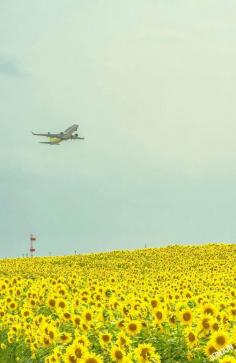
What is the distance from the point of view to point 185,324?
29.5ft

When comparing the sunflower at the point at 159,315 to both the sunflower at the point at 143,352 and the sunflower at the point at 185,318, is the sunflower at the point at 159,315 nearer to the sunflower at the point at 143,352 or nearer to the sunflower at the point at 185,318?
the sunflower at the point at 185,318

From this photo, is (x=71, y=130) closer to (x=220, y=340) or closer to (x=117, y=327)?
(x=117, y=327)

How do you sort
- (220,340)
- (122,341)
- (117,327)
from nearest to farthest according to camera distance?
(220,340), (122,341), (117,327)

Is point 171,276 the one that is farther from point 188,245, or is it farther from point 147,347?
point 188,245

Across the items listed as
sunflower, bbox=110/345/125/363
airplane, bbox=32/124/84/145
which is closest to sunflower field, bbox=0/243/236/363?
sunflower, bbox=110/345/125/363

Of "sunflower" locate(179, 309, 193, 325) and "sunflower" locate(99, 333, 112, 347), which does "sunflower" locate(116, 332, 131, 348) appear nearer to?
"sunflower" locate(99, 333, 112, 347)

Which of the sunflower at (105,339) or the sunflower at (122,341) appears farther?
the sunflower at (105,339)

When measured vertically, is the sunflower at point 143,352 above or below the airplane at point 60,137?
below

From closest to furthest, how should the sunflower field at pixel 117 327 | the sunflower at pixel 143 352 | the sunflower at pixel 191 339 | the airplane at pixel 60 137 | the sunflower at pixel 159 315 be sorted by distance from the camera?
the sunflower at pixel 143 352 → the sunflower field at pixel 117 327 → the sunflower at pixel 191 339 → the sunflower at pixel 159 315 → the airplane at pixel 60 137

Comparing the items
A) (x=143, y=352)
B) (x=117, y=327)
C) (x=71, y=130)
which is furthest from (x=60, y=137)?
(x=143, y=352)

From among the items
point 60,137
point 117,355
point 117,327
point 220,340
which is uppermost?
point 60,137

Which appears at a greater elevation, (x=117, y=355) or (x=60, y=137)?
(x=60, y=137)

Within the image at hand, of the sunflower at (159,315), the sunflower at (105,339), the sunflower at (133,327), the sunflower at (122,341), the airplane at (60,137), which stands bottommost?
the sunflower at (122,341)

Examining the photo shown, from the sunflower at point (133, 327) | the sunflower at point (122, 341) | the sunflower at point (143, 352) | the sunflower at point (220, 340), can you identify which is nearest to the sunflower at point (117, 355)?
the sunflower at point (143, 352)
